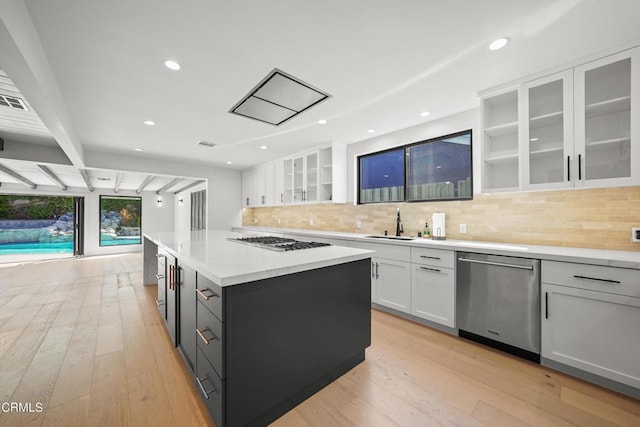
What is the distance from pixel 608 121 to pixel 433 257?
1.72 meters

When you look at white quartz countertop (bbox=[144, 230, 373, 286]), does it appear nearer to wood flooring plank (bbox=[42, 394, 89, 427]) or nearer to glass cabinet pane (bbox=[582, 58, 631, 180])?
wood flooring plank (bbox=[42, 394, 89, 427])

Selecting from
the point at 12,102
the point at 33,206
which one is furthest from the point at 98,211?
the point at 12,102

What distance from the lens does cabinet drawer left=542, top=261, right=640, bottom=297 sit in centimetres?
160

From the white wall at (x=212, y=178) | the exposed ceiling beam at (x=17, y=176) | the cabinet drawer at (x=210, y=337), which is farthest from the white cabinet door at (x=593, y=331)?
the exposed ceiling beam at (x=17, y=176)

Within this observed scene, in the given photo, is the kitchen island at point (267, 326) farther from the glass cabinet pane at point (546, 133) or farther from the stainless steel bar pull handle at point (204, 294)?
the glass cabinet pane at point (546, 133)

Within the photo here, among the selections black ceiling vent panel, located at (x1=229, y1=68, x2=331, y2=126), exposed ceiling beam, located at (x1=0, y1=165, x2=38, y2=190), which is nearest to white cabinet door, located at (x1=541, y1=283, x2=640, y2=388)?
black ceiling vent panel, located at (x1=229, y1=68, x2=331, y2=126)

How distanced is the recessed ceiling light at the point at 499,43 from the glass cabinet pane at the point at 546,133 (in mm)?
744

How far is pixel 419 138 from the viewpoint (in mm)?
3330

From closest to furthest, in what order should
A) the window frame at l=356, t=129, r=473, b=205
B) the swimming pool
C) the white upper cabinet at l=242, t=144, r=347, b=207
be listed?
the window frame at l=356, t=129, r=473, b=205, the white upper cabinet at l=242, t=144, r=347, b=207, the swimming pool

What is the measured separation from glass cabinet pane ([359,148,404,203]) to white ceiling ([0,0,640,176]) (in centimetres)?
99

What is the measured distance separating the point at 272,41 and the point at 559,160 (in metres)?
2.53

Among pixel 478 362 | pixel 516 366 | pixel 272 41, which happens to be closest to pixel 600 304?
pixel 516 366

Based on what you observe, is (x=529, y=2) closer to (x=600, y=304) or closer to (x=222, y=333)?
(x=600, y=304)

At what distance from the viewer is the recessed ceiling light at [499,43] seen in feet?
5.46
